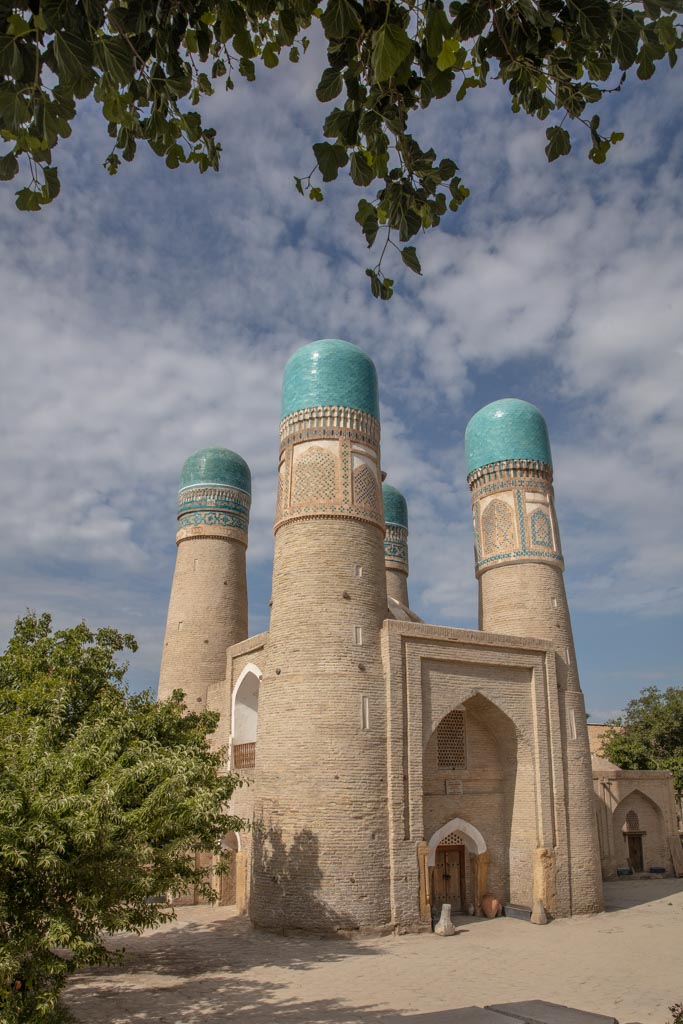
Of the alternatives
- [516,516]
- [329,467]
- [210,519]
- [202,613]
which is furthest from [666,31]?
[210,519]

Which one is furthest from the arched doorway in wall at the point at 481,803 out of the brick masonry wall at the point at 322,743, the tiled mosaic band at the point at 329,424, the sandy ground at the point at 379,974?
the tiled mosaic band at the point at 329,424

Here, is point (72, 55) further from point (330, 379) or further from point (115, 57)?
point (330, 379)

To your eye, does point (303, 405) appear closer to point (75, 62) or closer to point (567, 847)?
point (567, 847)

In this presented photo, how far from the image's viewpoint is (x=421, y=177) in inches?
139

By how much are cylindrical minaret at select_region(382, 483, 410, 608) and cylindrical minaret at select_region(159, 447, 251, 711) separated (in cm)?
609

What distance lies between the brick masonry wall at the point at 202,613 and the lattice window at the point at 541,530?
7661 mm

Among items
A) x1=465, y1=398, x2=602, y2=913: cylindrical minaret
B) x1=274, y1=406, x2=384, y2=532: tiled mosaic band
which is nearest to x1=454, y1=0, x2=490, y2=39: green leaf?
x1=274, y1=406, x2=384, y2=532: tiled mosaic band

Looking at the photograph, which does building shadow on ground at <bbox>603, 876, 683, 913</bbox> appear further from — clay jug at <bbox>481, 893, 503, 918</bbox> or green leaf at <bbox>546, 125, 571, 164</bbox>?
green leaf at <bbox>546, 125, 571, 164</bbox>

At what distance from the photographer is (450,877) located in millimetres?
15602

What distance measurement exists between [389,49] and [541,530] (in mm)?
16861

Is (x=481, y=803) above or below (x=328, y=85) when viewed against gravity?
below

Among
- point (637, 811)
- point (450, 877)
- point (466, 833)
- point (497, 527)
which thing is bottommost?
point (450, 877)

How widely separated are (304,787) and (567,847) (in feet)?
18.9

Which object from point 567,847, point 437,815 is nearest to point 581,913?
point 567,847
